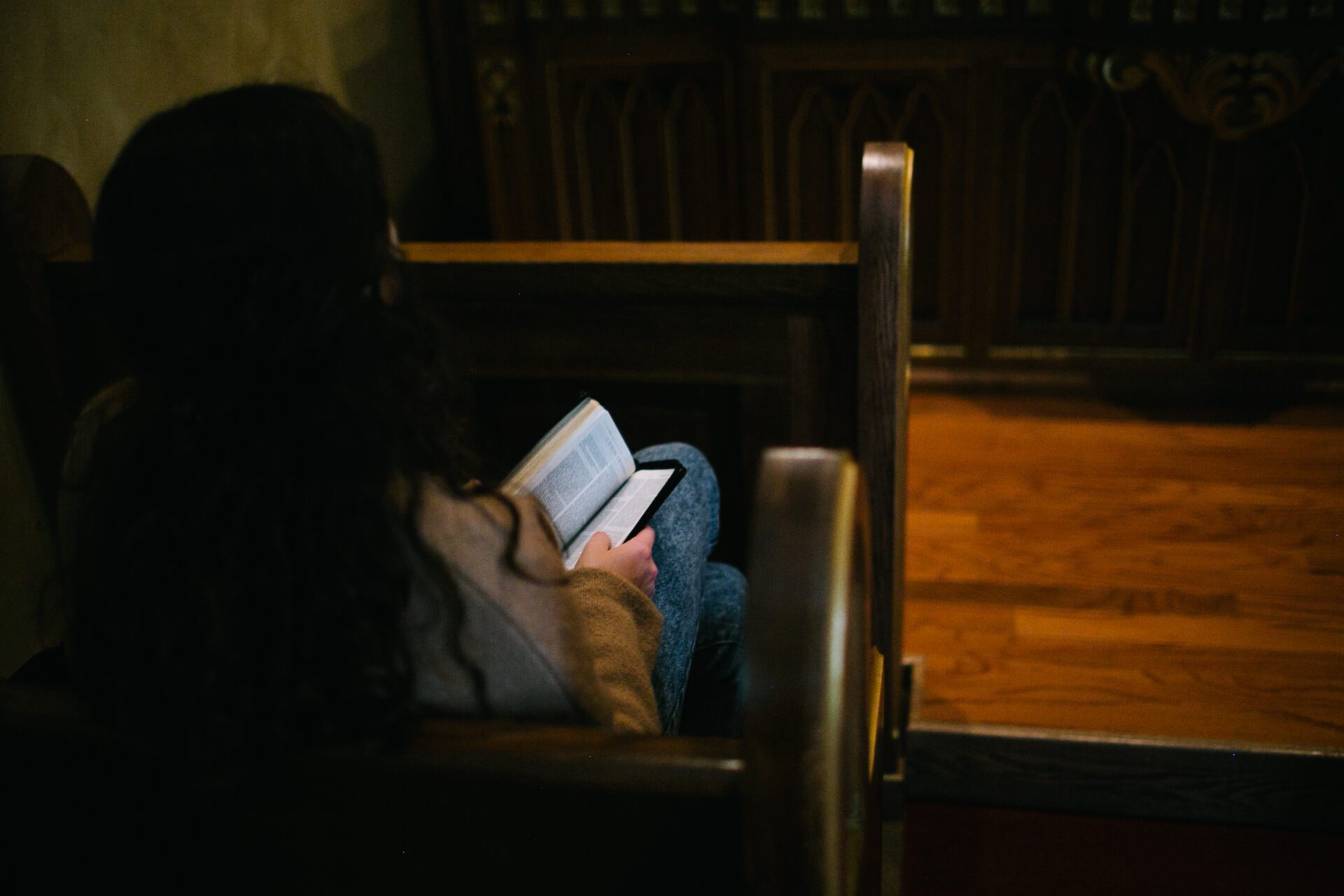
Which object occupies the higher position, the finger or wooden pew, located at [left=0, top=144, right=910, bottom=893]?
wooden pew, located at [left=0, top=144, right=910, bottom=893]

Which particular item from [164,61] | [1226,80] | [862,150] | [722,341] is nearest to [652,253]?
[722,341]

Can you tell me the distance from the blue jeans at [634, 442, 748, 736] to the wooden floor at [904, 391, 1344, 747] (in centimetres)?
62

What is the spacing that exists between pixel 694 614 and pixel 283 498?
577 millimetres

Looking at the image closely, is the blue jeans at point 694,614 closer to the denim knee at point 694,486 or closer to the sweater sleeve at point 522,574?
the denim knee at point 694,486

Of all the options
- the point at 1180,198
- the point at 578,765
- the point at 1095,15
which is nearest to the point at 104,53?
the point at 578,765

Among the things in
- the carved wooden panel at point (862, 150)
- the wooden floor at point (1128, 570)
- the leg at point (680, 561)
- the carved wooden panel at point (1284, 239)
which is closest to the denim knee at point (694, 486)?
the leg at point (680, 561)

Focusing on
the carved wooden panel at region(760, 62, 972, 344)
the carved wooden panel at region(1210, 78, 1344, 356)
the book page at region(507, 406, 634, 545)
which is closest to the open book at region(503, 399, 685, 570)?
the book page at region(507, 406, 634, 545)

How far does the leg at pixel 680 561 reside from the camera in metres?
1.05

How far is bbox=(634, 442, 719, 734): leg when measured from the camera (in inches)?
41.2

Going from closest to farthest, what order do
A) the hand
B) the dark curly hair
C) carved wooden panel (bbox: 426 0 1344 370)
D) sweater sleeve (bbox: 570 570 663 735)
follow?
1. the dark curly hair
2. sweater sleeve (bbox: 570 570 663 735)
3. the hand
4. carved wooden panel (bbox: 426 0 1344 370)

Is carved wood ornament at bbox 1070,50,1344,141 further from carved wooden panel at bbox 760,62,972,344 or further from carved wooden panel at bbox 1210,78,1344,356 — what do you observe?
carved wooden panel at bbox 760,62,972,344

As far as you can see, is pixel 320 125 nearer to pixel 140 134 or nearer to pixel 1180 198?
pixel 140 134

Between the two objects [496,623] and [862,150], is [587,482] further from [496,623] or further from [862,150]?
[862,150]

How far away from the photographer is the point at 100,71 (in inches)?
63.8
